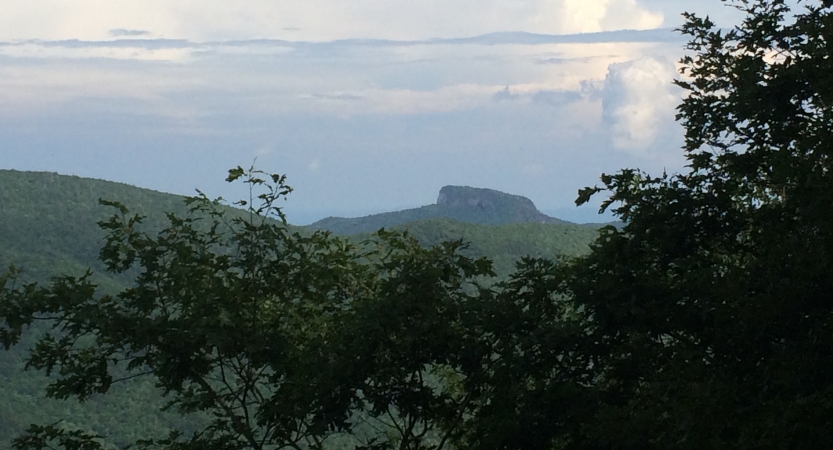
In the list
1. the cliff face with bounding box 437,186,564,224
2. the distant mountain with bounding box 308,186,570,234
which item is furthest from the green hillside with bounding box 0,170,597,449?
the cliff face with bounding box 437,186,564,224

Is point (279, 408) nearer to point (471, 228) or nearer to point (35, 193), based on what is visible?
point (471, 228)

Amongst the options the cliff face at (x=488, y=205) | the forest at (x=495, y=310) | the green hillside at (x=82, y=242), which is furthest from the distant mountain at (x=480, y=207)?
the forest at (x=495, y=310)

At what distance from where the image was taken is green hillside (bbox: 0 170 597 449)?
206ft

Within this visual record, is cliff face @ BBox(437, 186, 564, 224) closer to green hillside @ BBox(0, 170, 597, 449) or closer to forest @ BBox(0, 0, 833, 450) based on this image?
green hillside @ BBox(0, 170, 597, 449)

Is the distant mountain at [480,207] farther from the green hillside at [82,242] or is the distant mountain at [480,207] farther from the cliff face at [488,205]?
the green hillside at [82,242]

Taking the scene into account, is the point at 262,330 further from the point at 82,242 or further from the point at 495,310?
the point at 82,242

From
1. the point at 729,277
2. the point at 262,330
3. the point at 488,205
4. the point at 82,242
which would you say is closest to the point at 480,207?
the point at 488,205

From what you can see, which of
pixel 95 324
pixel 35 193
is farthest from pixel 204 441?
pixel 35 193

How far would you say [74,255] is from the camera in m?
88.7

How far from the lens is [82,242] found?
303ft

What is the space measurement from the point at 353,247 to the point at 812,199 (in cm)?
567

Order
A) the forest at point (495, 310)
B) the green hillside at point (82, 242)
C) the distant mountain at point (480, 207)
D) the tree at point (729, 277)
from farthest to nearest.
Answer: the distant mountain at point (480, 207), the green hillside at point (82, 242), the forest at point (495, 310), the tree at point (729, 277)

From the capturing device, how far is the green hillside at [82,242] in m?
62.8

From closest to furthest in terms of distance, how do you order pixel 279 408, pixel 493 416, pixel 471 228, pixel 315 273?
pixel 493 416, pixel 279 408, pixel 315 273, pixel 471 228
